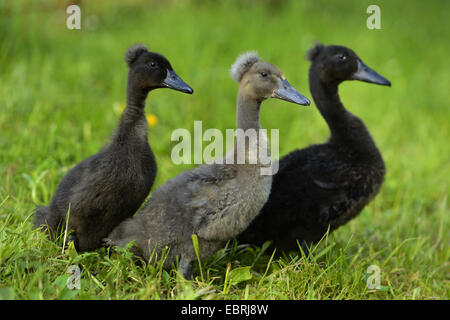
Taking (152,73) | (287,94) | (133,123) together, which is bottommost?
(133,123)

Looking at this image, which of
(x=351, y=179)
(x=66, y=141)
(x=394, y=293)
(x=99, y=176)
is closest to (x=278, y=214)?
(x=351, y=179)

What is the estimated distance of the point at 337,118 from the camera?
13.3 ft

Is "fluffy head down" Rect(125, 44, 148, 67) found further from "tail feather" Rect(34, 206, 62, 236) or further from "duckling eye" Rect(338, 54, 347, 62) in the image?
"duckling eye" Rect(338, 54, 347, 62)

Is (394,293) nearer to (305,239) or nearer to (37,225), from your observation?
(305,239)

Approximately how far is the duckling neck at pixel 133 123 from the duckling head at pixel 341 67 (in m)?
1.49

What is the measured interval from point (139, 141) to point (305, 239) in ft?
4.52

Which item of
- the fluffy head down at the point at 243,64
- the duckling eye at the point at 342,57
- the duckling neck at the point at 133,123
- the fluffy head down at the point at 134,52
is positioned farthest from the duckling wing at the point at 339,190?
the fluffy head down at the point at 134,52

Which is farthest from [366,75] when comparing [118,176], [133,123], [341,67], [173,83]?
[118,176]

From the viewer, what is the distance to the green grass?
3.07 metres

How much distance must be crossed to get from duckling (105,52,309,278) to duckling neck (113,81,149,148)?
34cm

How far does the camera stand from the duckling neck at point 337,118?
398 centimetres

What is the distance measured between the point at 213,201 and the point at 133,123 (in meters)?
0.68

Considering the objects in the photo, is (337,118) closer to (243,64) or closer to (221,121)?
(243,64)

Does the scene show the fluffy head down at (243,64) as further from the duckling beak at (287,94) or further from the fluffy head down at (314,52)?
the fluffy head down at (314,52)
